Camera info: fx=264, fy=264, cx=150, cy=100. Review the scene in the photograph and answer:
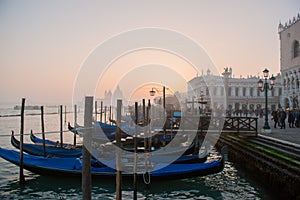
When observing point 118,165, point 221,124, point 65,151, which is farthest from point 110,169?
point 221,124

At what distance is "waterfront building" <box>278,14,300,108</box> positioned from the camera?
36312 mm

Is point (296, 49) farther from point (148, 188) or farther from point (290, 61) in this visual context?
point (148, 188)

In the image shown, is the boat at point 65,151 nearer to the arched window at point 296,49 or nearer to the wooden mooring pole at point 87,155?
the wooden mooring pole at point 87,155

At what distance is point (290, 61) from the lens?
39.9 meters

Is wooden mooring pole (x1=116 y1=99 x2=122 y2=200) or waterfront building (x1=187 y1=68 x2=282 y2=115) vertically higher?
waterfront building (x1=187 y1=68 x2=282 y2=115)

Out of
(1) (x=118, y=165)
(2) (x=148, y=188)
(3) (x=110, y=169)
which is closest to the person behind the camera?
(1) (x=118, y=165)

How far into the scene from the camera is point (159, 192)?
6855 millimetres

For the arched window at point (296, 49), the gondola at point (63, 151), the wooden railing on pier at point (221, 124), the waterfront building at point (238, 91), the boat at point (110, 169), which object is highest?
the arched window at point (296, 49)

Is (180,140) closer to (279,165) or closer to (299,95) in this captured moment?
(279,165)

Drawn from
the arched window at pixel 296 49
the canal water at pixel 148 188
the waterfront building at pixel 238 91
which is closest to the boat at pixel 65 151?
the canal water at pixel 148 188

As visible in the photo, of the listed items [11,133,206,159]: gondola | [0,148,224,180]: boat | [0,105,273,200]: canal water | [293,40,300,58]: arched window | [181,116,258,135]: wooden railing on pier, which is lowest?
[0,105,273,200]: canal water

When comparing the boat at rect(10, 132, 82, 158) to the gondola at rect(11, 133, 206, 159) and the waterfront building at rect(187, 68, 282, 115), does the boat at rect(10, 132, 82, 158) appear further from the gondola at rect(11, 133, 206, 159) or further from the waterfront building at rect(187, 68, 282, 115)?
the waterfront building at rect(187, 68, 282, 115)

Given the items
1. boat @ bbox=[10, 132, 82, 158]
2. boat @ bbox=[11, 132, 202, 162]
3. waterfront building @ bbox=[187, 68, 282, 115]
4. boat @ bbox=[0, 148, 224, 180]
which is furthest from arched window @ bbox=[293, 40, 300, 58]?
boat @ bbox=[10, 132, 82, 158]

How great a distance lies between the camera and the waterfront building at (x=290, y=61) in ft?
119
